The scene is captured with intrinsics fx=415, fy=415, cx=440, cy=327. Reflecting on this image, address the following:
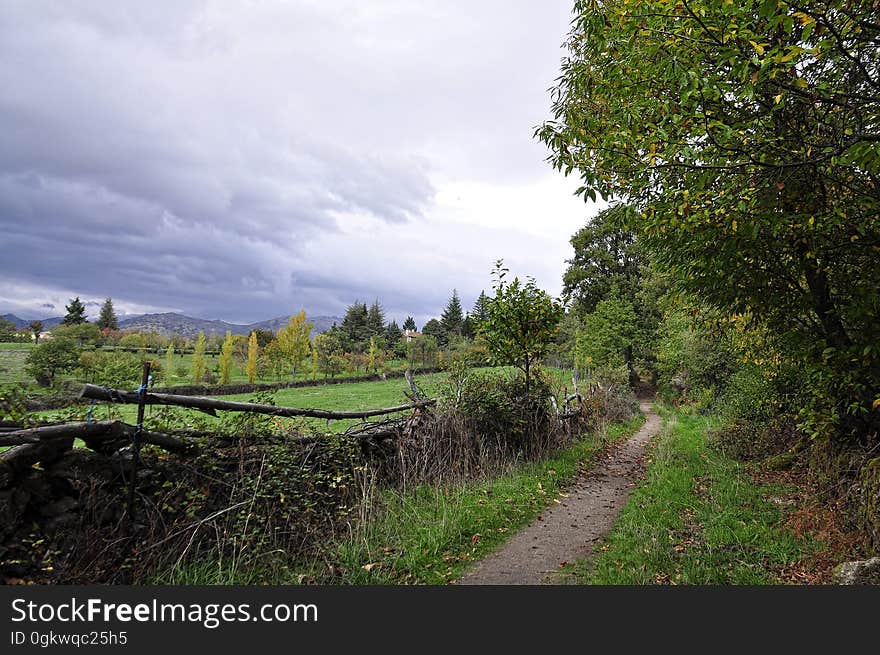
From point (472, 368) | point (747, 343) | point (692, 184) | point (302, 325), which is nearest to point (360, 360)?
point (302, 325)

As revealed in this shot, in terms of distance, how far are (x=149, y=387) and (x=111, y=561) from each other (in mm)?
1603

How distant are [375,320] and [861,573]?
61830 mm

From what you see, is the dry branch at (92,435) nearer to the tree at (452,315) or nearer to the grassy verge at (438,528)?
the grassy verge at (438,528)

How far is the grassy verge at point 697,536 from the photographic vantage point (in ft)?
13.3

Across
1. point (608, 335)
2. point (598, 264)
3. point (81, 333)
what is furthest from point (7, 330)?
point (598, 264)

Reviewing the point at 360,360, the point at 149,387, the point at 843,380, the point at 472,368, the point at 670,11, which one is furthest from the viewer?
the point at 360,360

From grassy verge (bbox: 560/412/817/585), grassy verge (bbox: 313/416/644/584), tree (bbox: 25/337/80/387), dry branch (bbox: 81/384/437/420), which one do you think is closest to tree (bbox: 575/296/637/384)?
grassy verge (bbox: 560/412/817/585)

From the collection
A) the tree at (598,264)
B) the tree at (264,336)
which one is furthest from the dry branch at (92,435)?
the tree at (264,336)

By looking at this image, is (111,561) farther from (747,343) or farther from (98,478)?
(747,343)

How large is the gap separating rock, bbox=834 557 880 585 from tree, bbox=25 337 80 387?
7593 millimetres

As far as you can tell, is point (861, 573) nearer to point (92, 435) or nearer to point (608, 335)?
point (92, 435)

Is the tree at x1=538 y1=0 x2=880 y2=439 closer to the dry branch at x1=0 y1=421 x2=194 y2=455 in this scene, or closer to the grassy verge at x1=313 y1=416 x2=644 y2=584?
the grassy verge at x1=313 y1=416 x2=644 y2=584

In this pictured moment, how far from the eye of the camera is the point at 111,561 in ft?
12.0

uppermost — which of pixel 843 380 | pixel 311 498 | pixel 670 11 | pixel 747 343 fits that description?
pixel 670 11
